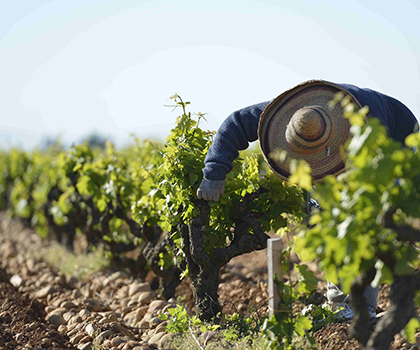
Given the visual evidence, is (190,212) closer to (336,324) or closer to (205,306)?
(205,306)

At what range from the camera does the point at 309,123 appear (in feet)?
10.8

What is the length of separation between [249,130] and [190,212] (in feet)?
2.56

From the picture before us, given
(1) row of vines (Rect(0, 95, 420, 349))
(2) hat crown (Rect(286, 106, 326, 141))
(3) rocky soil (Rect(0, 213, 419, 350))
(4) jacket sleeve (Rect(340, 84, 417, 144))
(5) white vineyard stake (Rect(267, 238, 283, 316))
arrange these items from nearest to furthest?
(1) row of vines (Rect(0, 95, 420, 349)), (5) white vineyard stake (Rect(267, 238, 283, 316)), (2) hat crown (Rect(286, 106, 326, 141)), (4) jacket sleeve (Rect(340, 84, 417, 144)), (3) rocky soil (Rect(0, 213, 419, 350))

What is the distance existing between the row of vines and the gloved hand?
6.4 inches

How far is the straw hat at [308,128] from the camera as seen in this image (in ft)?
10.9

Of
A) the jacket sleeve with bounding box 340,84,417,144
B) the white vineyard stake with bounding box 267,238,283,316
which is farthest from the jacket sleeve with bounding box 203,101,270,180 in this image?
the white vineyard stake with bounding box 267,238,283,316

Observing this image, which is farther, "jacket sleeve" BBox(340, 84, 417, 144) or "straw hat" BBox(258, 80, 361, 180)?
"jacket sleeve" BBox(340, 84, 417, 144)

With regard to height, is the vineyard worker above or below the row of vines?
above

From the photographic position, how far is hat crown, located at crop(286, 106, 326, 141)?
10.8 ft

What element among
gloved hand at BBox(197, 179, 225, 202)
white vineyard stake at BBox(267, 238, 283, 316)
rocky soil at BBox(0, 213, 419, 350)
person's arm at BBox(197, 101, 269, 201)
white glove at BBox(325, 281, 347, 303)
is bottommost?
rocky soil at BBox(0, 213, 419, 350)

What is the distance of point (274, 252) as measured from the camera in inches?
117

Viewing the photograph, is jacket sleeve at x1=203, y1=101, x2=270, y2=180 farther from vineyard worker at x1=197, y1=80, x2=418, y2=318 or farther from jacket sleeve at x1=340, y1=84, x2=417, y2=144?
jacket sleeve at x1=340, y1=84, x2=417, y2=144

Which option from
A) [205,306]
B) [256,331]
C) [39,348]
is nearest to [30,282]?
[39,348]

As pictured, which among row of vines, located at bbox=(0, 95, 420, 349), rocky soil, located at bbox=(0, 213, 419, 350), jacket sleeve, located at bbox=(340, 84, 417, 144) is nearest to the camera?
row of vines, located at bbox=(0, 95, 420, 349)
